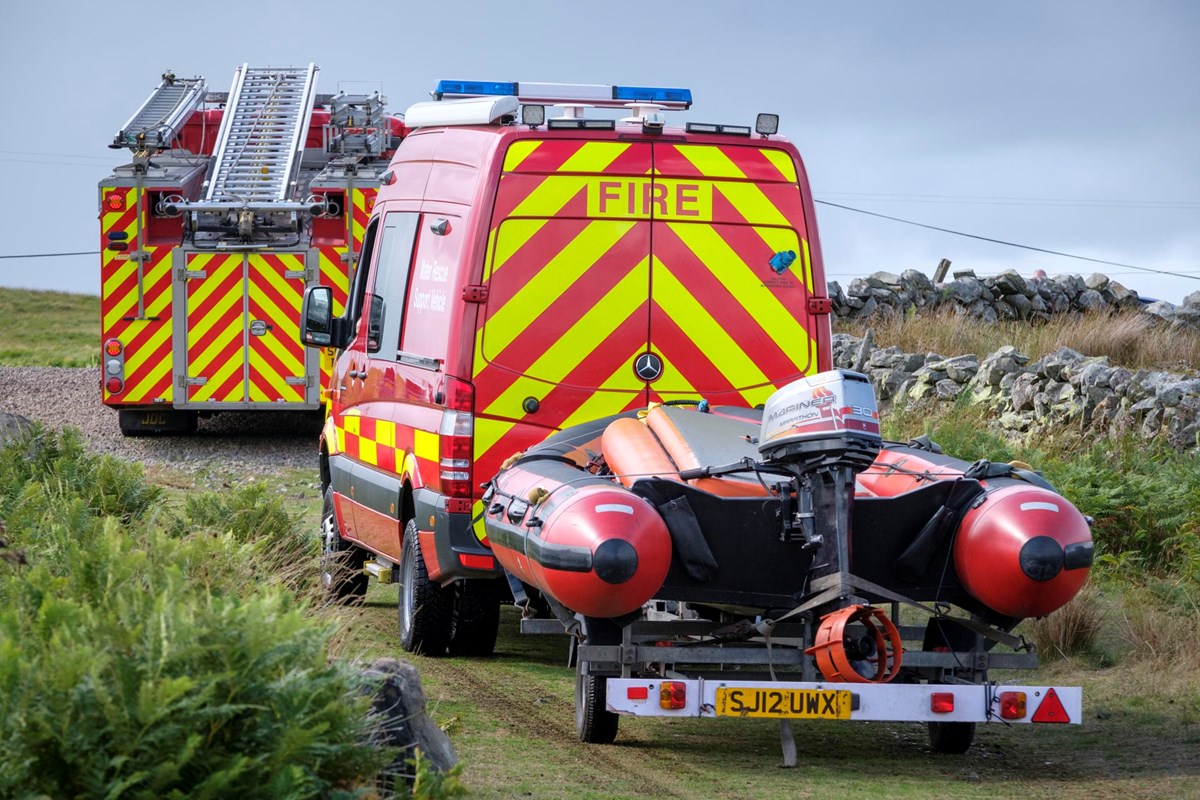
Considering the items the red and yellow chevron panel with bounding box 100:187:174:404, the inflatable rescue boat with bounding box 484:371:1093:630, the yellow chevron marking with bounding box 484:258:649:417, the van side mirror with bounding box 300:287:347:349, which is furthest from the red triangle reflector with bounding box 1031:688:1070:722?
the red and yellow chevron panel with bounding box 100:187:174:404

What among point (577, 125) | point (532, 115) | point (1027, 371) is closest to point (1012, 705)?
point (577, 125)

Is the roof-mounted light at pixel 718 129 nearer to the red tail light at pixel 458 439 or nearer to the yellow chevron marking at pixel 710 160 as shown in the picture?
the yellow chevron marking at pixel 710 160

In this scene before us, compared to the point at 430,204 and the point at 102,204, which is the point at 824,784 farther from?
the point at 102,204

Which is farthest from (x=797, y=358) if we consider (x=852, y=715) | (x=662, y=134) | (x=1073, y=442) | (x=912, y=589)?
(x=1073, y=442)

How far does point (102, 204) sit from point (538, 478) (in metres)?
11.6

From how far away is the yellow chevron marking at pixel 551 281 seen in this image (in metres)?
8.11

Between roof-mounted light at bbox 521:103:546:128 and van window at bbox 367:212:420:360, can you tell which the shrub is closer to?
roof-mounted light at bbox 521:103:546:128

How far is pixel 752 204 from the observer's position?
8391 millimetres

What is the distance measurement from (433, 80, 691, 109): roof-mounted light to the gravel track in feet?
27.4

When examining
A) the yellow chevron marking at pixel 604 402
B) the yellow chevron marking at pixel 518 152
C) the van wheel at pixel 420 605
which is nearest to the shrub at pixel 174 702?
the yellow chevron marking at pixel 604 402

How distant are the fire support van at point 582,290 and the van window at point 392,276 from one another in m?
0.32

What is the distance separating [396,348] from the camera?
908cm

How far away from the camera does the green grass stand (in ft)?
109

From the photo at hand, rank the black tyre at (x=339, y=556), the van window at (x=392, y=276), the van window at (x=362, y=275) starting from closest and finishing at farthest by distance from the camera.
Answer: the van window at (x=392, y=276) < the van window at (x=362, y=275) < the black tyre at (x=339, y=556)
